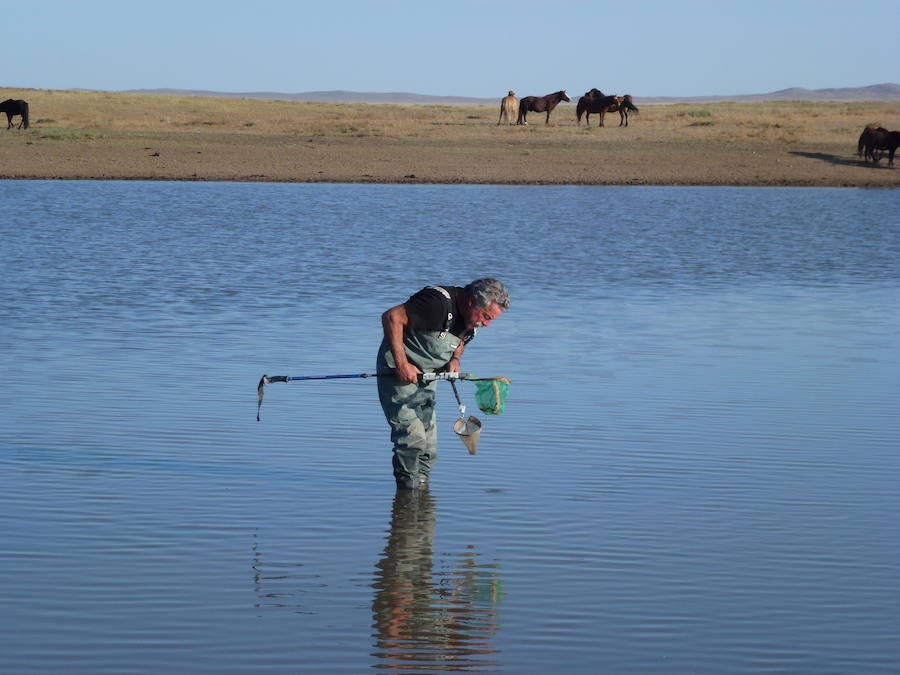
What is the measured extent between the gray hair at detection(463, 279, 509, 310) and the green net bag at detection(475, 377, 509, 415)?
2.48ft

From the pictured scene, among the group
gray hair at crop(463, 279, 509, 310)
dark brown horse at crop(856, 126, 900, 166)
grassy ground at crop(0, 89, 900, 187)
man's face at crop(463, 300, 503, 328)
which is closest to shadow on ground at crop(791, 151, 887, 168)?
grassy ground at crop(0, 89, 900, 187)

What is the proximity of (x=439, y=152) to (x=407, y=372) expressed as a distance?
100ft

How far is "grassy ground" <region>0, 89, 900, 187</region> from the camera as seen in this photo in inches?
1372

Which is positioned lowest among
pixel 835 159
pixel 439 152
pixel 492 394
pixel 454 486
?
pixel 835 159

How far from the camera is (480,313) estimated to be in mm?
7066

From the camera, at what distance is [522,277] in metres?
18.5

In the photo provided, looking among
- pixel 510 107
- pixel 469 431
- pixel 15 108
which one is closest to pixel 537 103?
pixel 510 107

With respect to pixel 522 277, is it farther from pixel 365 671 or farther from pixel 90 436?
pixel 365 671

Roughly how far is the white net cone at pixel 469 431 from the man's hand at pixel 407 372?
2.15 ft

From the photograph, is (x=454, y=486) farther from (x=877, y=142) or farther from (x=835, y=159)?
(x=835, y=159)

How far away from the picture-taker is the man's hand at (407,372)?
284 inches

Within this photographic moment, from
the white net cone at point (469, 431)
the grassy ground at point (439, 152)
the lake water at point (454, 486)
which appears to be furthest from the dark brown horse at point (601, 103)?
the white net cone at point (469, 431)

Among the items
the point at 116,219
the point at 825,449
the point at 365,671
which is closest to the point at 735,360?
the point at 825,449

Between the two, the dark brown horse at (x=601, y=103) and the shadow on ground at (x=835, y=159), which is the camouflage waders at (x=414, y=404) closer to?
the shadow on ground at (x=835, y=159)
